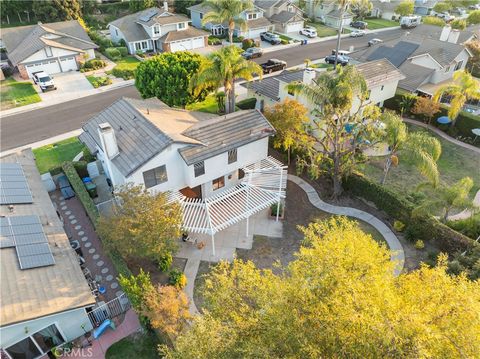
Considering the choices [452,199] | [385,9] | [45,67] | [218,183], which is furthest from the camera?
[385,9]

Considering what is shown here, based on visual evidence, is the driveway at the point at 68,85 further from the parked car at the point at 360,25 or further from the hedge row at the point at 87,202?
the parked car at the point at 360,25

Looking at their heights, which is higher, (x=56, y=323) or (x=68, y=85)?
(x=56, y=323)

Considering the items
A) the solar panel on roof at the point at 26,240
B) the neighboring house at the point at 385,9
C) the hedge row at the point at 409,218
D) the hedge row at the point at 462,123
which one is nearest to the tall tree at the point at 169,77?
the hedge row at the point at 409,218

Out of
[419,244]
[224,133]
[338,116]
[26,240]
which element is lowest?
[419,244]

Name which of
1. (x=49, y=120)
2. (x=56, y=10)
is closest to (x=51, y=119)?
(x=49, y=120)

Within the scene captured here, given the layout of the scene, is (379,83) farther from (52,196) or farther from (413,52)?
(52,196)

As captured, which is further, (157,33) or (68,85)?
(157,33)

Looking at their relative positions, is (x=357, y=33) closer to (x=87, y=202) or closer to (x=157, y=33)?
(x=157, y=33)

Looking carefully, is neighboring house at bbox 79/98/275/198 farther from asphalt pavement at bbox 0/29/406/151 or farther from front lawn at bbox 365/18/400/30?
front lawn at bbox 365/18/400/30

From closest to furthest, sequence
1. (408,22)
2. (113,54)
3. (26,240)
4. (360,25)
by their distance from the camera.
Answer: (26,240), (113,54), (360,25), (408,22)
